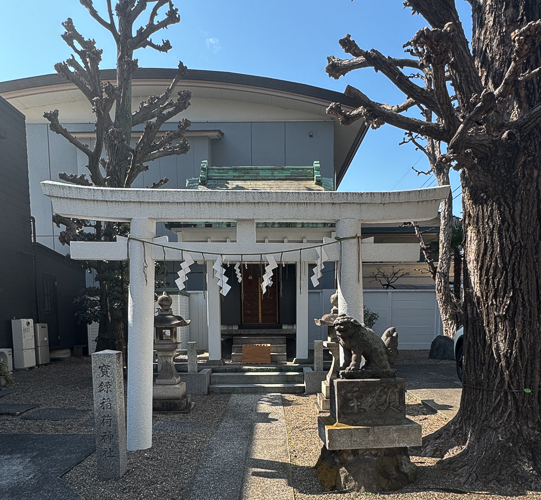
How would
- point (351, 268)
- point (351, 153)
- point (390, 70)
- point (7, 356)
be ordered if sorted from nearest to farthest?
point (390, 70), point (351, 268), point (7, 356), point (351, 153)

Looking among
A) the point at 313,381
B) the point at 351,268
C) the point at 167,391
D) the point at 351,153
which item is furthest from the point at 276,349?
the point at 351,153

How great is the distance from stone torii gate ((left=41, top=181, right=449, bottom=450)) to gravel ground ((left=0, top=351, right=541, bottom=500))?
64 centimetres

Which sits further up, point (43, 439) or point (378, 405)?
point (378, 405)

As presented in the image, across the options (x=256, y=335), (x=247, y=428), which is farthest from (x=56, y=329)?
(x=247, y=428)

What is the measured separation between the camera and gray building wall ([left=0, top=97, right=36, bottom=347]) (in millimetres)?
11734

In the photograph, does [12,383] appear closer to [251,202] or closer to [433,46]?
[251,202]

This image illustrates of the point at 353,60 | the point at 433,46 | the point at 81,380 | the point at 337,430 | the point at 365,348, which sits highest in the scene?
the point at 353,60

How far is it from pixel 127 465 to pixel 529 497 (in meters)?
4.79

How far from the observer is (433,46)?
347 centimetres

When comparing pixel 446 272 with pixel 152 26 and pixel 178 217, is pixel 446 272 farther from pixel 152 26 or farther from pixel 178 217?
pixel 152 26

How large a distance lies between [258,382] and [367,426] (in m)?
5.63

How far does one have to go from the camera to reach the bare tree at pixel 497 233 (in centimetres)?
428

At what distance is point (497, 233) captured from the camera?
14.9ft

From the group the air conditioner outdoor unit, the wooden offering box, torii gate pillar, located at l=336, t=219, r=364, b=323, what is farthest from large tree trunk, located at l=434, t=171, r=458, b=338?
the air conditioner outdoor unit
